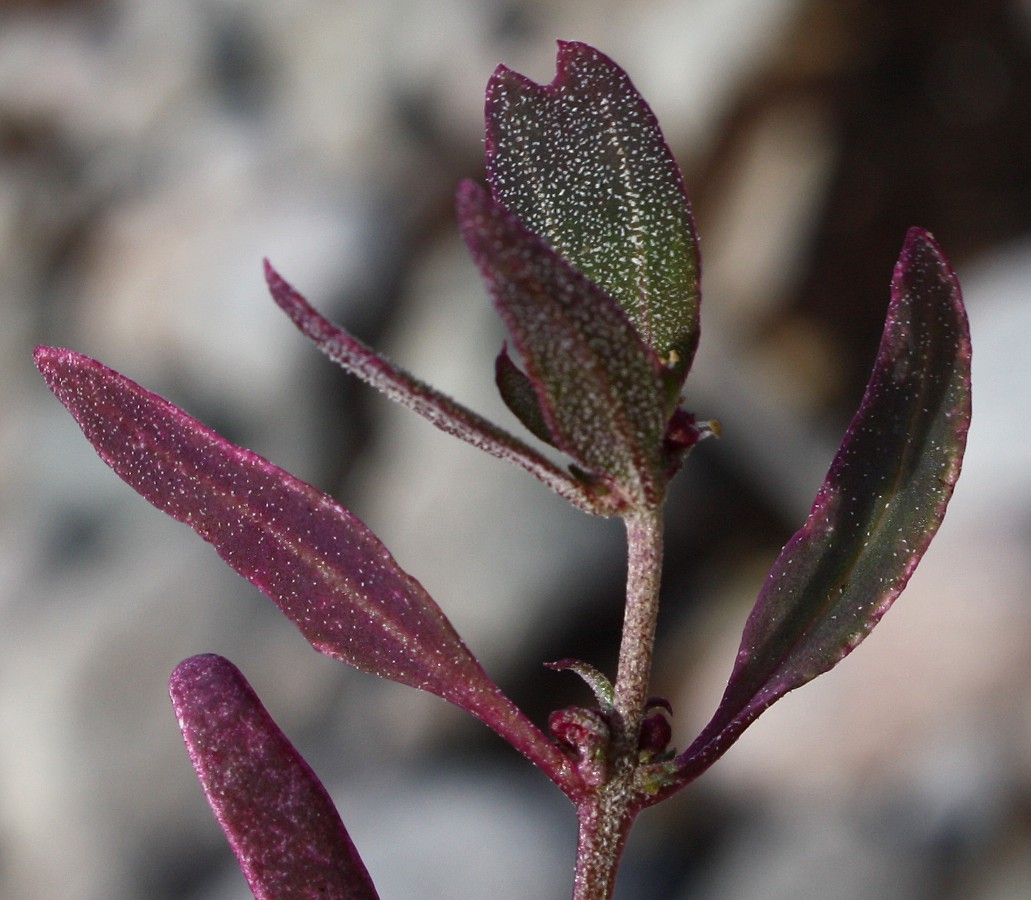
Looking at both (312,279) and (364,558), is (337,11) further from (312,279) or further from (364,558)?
(364,558)

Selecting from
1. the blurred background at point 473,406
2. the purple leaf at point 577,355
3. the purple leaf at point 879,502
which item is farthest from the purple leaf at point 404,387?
the blurred background at point 473,406

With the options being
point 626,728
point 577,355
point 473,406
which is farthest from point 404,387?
point 473,406

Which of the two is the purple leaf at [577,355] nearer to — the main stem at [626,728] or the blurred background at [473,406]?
the main stem at [626,728]

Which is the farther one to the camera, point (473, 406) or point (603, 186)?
point (473, 406)

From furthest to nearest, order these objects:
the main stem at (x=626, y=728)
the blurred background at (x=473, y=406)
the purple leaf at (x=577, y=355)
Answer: the blurred background at (x=473, y=406) → the main stem at (x=626, y=728) → the purple leaf at (x=577, y=355)

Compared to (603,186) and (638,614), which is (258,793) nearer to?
(638,614)

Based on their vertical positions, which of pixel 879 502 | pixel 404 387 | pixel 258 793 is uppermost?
pixel 879 502

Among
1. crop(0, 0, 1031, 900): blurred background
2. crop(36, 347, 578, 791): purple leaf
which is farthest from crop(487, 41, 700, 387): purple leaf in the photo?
crop(0, 0, 1031, 900): blurred background

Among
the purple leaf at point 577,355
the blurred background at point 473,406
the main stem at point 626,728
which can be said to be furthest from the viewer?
the blurred background at point 473,406
